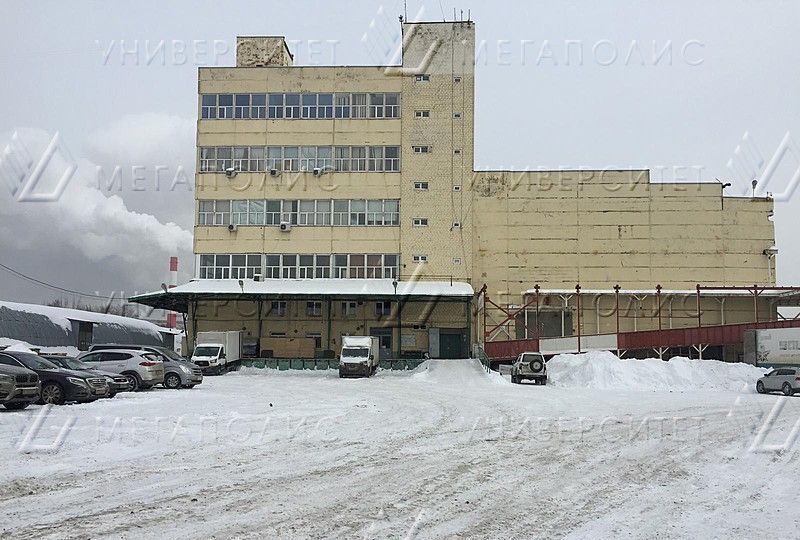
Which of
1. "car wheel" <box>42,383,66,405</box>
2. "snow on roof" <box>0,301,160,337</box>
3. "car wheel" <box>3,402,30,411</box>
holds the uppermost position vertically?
"snow on roof" <box>0,301,160,337</box>

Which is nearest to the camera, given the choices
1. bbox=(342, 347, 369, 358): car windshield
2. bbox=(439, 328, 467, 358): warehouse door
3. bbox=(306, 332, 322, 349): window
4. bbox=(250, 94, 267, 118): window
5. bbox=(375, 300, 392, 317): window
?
bbox=(342, 347, 369, 358): car windshield

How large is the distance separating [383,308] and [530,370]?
2046 centimetres

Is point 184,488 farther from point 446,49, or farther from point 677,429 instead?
point 446,49

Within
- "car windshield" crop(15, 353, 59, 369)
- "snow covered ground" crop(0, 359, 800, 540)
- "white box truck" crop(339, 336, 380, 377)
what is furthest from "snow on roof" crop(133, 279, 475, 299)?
"snow covered ground" crop(0, 359, 800, 540)

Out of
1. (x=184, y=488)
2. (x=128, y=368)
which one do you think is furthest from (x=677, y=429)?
(x=128, y=368)

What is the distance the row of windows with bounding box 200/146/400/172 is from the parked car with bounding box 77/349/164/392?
102ft

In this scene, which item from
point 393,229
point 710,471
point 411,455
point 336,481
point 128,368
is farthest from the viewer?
point 393,229

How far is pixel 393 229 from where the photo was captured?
5628cm

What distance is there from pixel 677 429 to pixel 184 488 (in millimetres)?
11605

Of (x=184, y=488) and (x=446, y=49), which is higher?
(x=446, y=49)

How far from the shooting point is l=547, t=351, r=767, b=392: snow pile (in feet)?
117

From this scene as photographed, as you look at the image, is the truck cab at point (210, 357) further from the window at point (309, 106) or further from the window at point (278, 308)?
the window at point (309, 106)

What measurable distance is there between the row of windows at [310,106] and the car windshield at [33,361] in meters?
38.8

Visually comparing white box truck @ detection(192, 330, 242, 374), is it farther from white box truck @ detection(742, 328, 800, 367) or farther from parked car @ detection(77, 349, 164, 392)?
white box truck @ detection(742, 328, 800, 367)
